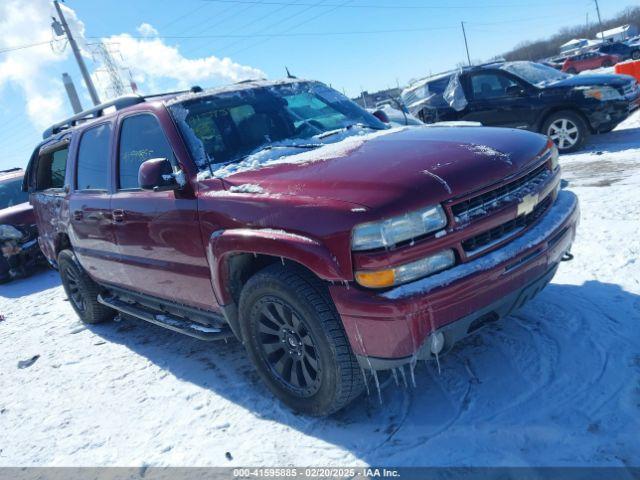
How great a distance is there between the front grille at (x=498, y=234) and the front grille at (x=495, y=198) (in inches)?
4.3

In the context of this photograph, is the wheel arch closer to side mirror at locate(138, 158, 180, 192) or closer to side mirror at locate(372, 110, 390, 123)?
side mirror at locate(138, 158, 180, 192)

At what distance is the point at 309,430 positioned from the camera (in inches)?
106

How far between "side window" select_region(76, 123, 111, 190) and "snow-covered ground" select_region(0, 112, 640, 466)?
1495mm

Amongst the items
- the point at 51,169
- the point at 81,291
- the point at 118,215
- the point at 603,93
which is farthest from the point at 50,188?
the point at 603,93

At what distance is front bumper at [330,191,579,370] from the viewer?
216cm

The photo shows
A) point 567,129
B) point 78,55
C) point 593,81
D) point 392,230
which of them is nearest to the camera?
point 392,230

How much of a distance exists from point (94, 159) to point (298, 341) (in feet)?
8.83

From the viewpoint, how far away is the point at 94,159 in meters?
4.21

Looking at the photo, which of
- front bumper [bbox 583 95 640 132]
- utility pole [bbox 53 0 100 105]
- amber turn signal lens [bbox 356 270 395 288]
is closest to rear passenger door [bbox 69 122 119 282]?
amber turn signal lens [bbox 356 270 395 288]

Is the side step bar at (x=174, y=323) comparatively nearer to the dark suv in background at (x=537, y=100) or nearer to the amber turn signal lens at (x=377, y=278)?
the amber turn signal lens at (x=377, y=278)

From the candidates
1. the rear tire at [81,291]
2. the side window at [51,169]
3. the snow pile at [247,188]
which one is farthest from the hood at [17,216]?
the snow pile at [247,188]

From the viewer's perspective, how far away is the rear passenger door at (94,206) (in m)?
3.98

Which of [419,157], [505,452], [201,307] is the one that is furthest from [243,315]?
[505,452]

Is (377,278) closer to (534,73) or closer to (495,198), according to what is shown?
(495,198)
